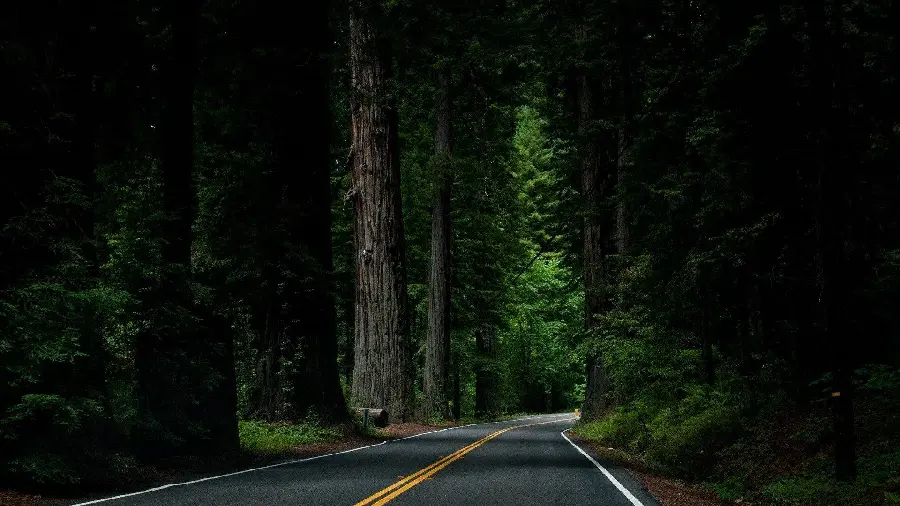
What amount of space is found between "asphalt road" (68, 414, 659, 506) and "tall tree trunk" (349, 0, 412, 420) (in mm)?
8357

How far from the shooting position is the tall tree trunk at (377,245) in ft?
77.6

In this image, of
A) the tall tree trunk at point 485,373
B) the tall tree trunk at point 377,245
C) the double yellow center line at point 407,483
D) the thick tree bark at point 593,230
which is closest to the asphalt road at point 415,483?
the double yellow center line at point 407,483

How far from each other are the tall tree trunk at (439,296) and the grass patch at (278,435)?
1331 centimetres

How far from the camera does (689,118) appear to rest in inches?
609

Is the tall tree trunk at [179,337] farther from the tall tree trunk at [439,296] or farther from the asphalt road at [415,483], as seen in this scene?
the tall tree trunk at [439,296]

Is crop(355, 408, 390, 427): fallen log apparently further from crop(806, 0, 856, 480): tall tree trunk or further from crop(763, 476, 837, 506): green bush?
crop(806, 0, 856, 480): tall tree trunk

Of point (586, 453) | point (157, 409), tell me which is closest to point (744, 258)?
point (586, 453)

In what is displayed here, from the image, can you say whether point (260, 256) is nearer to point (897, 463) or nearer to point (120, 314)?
point (120, 314)

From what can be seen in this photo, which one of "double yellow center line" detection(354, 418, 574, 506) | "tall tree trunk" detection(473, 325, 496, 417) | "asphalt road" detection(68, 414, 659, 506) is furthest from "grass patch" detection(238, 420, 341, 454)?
"tall tree trunk" detection(473, 325, 496, 417)

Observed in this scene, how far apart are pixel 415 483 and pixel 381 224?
13.9 m

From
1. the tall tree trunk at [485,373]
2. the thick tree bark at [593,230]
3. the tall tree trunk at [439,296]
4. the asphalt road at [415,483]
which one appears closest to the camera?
the asphalt road at [415,483]

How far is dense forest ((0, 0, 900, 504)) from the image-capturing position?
34.8ft

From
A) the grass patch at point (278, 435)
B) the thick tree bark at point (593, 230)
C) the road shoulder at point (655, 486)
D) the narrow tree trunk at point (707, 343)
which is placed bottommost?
the road shoulder at point (655, 486)

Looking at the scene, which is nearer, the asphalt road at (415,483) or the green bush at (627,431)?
the asphalt road at (415,483)
